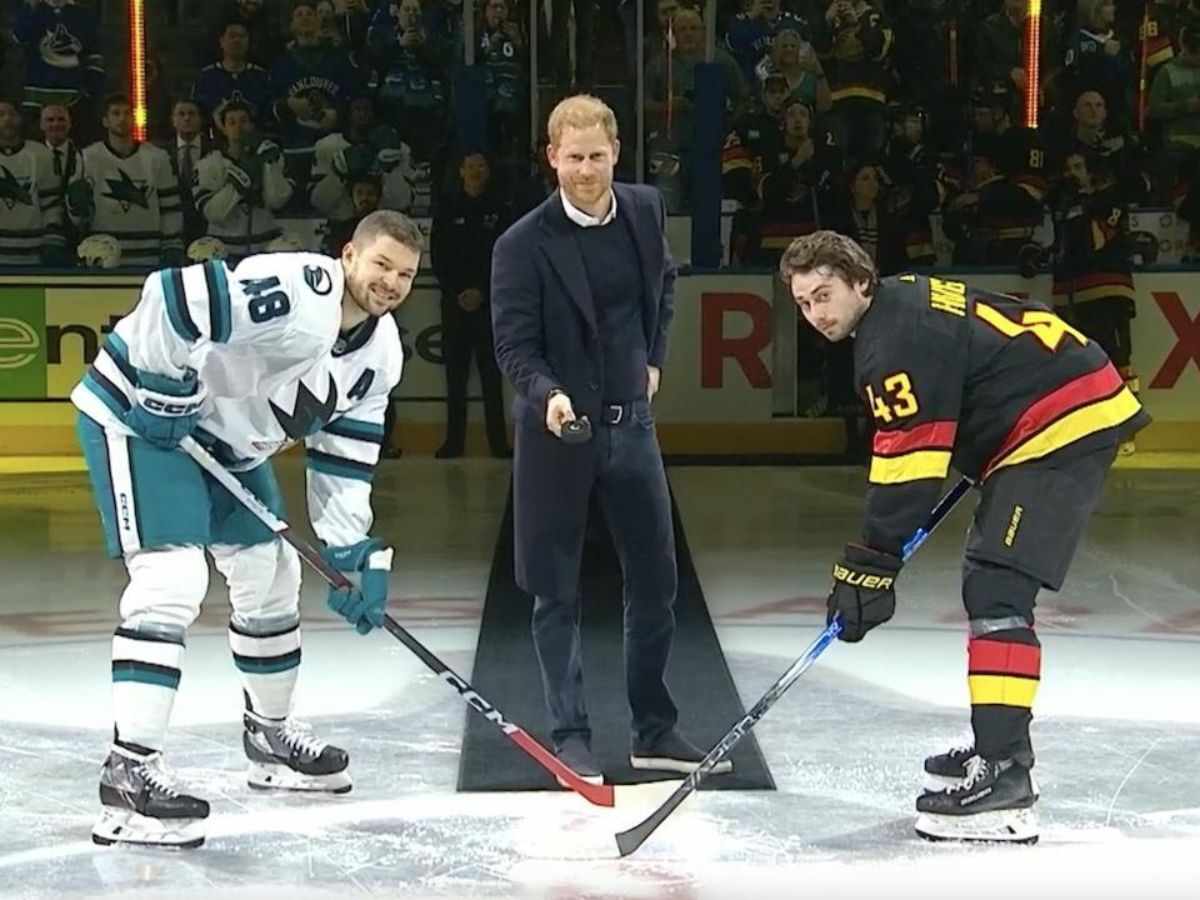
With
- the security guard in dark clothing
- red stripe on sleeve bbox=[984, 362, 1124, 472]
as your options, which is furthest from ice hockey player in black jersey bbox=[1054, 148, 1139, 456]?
red stripe on sleeve bbox=[984, 362, 1124, 472]

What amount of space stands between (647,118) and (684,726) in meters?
6.75

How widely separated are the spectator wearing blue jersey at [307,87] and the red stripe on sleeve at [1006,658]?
713cm

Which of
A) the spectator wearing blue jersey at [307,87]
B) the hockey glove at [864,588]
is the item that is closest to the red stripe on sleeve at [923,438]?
the hockey glove at [864,588]

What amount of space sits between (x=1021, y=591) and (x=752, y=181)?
661 cm

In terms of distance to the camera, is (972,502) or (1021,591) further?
(972,502)

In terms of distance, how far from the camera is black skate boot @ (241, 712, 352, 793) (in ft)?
14.5

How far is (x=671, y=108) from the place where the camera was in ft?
36.7

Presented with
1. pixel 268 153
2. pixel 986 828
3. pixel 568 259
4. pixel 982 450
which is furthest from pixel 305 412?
pixel 268 153

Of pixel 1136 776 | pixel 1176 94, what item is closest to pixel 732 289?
pixel 1176 94

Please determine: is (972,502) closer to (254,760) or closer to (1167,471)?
(1167,471)

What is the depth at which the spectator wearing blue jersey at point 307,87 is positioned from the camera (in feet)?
35.0

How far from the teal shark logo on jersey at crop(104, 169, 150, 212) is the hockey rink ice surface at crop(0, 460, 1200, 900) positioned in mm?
2782

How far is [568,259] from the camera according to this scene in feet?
14.3

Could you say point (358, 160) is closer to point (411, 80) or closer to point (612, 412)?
point (411, 80)
